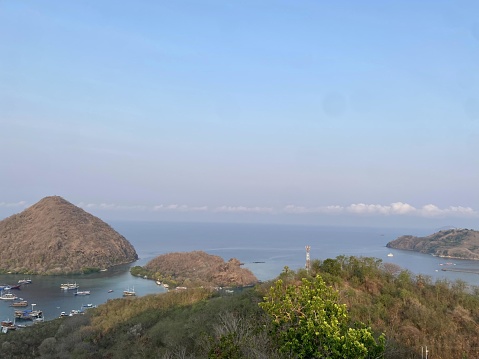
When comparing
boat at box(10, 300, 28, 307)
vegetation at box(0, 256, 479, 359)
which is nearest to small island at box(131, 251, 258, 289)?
boat at box(10, 300, 28, 307)

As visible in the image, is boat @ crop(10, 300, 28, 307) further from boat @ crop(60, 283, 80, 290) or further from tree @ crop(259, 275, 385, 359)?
tree @ crop(259, 275, 385, 359)

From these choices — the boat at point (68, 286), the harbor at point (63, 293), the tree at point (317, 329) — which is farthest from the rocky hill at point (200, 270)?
the tree at point (317, 329)

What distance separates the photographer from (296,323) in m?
8.06

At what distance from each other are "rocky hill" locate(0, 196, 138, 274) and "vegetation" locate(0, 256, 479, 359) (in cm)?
6408

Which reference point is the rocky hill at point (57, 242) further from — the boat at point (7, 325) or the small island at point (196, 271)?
the boat at point (7, 325)

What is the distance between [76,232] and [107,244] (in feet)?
30.3

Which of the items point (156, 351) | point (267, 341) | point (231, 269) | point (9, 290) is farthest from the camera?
point (231, 269)

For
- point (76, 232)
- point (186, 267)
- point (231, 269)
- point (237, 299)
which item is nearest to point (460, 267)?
point (231, 269)

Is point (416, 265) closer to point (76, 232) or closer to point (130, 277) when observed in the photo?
point (130, 277)

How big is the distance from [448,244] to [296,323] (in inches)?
5005

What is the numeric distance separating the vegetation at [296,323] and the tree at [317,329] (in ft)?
0.06

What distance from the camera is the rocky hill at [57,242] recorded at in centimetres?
9123

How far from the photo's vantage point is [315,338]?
7.17 metres

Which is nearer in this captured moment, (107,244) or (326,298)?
(326,298)
